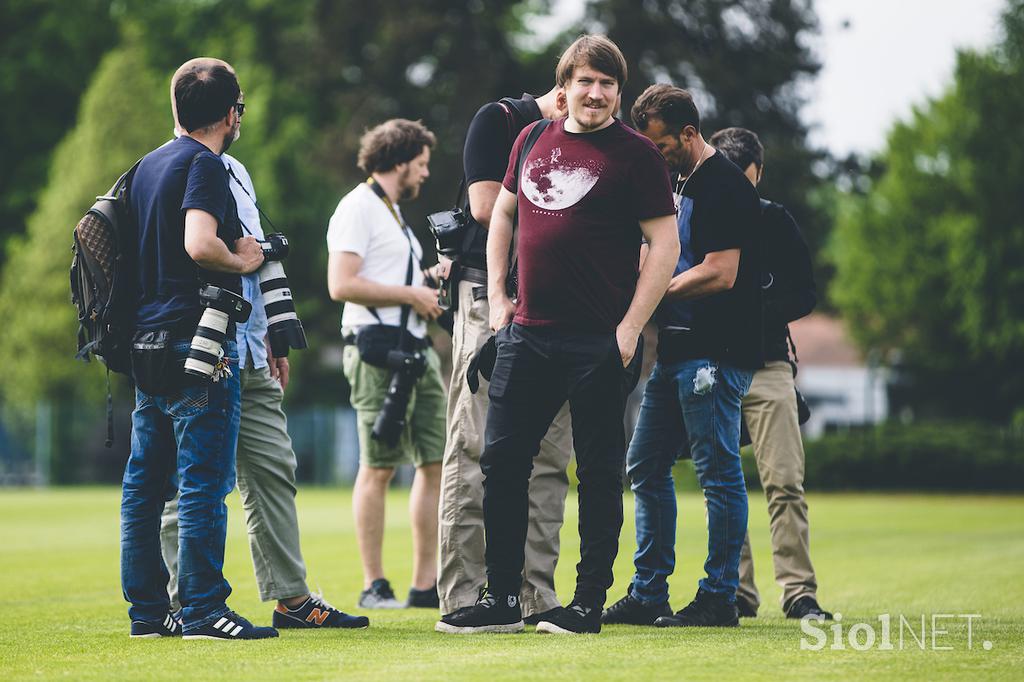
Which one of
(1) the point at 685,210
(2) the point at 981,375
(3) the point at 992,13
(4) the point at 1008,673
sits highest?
(3) the point at 992,13

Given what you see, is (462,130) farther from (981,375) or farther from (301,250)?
(981,375)

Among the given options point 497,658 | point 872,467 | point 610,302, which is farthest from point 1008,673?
point 872,467

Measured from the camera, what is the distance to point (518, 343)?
5441mm

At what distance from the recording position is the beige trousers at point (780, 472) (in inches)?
263

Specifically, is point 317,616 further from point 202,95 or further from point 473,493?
point 202,95

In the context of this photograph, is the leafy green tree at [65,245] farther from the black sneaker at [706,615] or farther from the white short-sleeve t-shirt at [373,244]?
the black sneaker at [706,615]

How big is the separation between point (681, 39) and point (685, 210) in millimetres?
21714

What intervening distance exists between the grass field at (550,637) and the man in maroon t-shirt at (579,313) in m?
0.36

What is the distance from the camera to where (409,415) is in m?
7.52

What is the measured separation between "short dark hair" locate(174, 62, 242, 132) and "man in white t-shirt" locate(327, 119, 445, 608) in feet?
5.55

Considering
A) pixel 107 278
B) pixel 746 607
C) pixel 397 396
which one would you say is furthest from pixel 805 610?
pixel 107 278

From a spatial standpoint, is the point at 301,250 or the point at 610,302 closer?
the point at 610,302

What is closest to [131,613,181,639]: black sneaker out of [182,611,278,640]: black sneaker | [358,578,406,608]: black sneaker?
[182,611,278,640]: black sneaker

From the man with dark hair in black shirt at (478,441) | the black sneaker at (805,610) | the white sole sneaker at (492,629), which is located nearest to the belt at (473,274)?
the man with dark hair in black shirt at (478,441)
